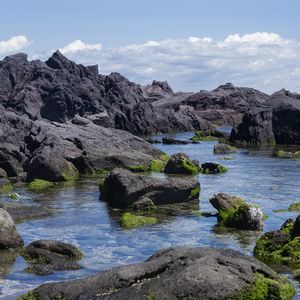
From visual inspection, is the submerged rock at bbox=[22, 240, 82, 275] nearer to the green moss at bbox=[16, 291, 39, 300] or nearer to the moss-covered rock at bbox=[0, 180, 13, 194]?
the green moss at bbox=[16, 291, 39, 300]

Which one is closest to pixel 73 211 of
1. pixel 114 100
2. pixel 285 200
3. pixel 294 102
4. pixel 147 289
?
pixel 285 200

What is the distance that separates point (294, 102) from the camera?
9038 cm

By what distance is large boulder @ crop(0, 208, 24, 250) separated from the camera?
2412cm

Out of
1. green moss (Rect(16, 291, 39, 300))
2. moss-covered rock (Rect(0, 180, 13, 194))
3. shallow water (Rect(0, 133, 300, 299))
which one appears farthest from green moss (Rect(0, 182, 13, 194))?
green moss (Rect(16, 291, 39, 300))

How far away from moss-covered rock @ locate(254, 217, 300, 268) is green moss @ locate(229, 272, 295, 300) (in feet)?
16.7

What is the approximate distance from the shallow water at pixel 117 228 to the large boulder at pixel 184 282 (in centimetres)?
317

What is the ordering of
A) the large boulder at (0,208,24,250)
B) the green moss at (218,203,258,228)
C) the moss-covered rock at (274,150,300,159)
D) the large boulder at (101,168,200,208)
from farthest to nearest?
1. the moss-covered rock at (274,150,300,159)
2. the large boulder at (101,168,200,208)
3. the green moss at (218,203,258,228)
4. the large boulder at (0,208,24,250)

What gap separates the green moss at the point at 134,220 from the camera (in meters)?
29.8

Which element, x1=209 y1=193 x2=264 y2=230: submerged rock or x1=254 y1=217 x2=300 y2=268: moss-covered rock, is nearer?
x1=254 y1=217 x2=300 y2=268: moss-covered rock

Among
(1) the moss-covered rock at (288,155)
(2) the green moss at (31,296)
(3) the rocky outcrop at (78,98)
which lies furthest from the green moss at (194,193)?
→ (3) the rocky outcrop at (78,98)

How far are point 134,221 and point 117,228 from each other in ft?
3.60

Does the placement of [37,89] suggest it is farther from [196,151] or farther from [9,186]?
[9,186]

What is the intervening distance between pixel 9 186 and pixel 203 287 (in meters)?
29.8

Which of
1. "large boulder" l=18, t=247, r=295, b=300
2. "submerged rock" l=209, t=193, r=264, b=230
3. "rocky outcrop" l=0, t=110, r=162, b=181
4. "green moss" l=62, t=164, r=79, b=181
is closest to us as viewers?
"large boulder" l=18, t=247, r=295, b=300
